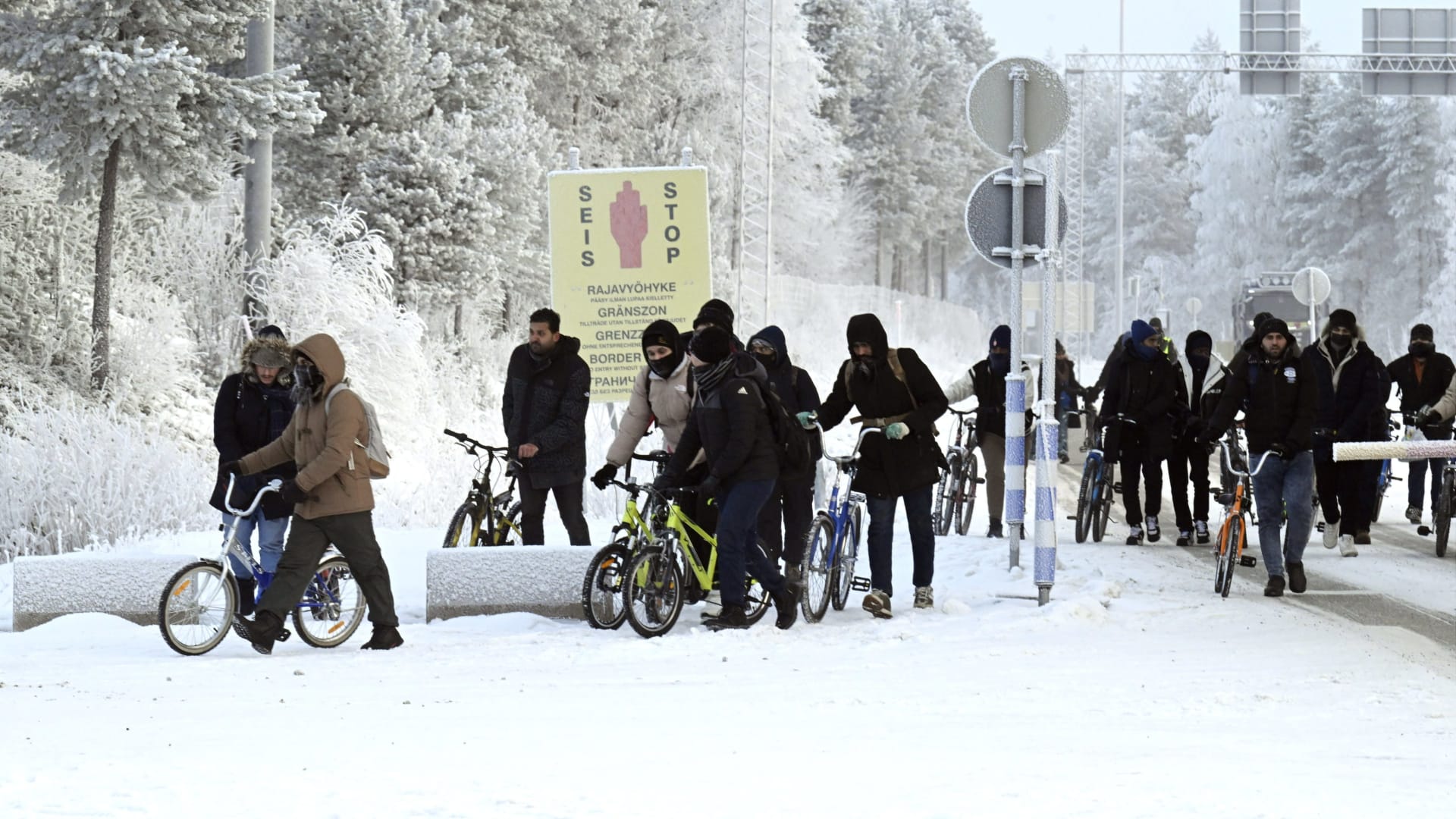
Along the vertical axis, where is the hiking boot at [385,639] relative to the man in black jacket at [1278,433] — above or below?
below

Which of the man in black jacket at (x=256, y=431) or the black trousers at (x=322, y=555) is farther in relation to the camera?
the man in black jacket at (x=256, y=431)

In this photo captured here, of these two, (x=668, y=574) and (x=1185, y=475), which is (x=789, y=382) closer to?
(x=668, y=574)

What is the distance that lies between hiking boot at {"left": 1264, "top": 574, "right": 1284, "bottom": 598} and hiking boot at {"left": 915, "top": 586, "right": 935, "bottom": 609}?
2429mm

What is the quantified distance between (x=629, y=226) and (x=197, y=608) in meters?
8.05

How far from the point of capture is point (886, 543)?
11078 mm

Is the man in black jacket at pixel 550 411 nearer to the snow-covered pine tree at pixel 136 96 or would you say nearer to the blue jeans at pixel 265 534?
the blue jeans at pixel 265 534

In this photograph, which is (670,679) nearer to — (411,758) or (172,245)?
(411,758)

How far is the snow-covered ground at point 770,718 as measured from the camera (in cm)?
609

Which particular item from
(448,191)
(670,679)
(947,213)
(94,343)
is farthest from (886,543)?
(947,213)

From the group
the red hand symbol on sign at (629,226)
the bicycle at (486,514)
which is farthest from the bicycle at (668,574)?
the red hand symbol on sign at (629,226)

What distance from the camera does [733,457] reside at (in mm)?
10141

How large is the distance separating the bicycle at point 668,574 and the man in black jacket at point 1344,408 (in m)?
6.27

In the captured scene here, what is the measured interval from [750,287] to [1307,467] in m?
32.7

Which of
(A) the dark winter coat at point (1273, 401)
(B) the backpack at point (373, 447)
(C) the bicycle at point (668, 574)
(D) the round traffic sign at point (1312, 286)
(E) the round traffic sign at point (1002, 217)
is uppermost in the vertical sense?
(D) the round traffic sign at point (1312, 286)
